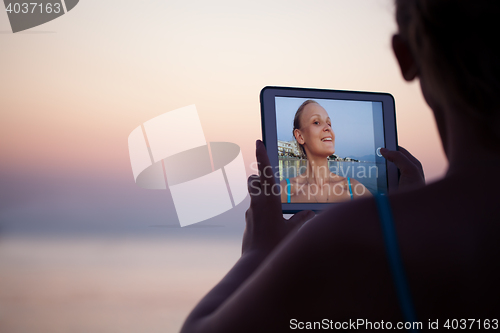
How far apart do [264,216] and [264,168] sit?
0.49ft

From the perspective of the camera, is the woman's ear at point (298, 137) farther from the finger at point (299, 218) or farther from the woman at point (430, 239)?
the woman at point (430, 239)

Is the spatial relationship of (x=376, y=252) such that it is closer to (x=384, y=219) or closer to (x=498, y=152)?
(x=384, y=219)

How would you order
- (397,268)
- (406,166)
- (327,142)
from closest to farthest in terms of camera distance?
1. (397,268)
2. (406,166)
3. (327,142)

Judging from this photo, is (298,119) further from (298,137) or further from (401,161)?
Result: (401,161)

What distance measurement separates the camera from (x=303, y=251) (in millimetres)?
422

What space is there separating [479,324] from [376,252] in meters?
0.15

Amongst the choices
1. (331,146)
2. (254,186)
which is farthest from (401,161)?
(254,186)

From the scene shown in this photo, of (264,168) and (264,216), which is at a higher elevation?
(264,168)

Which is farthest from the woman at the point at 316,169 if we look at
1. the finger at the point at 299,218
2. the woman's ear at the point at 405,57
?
the woman's ear at the point at 405,57

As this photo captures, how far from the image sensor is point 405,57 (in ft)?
1.71

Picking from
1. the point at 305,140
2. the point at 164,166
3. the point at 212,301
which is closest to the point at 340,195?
the point at 305,140

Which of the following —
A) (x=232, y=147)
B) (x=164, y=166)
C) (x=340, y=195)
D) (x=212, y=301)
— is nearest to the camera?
(x=212, y=301)

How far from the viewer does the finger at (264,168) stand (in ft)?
3.32

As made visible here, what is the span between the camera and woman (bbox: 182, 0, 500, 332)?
0.40 m
